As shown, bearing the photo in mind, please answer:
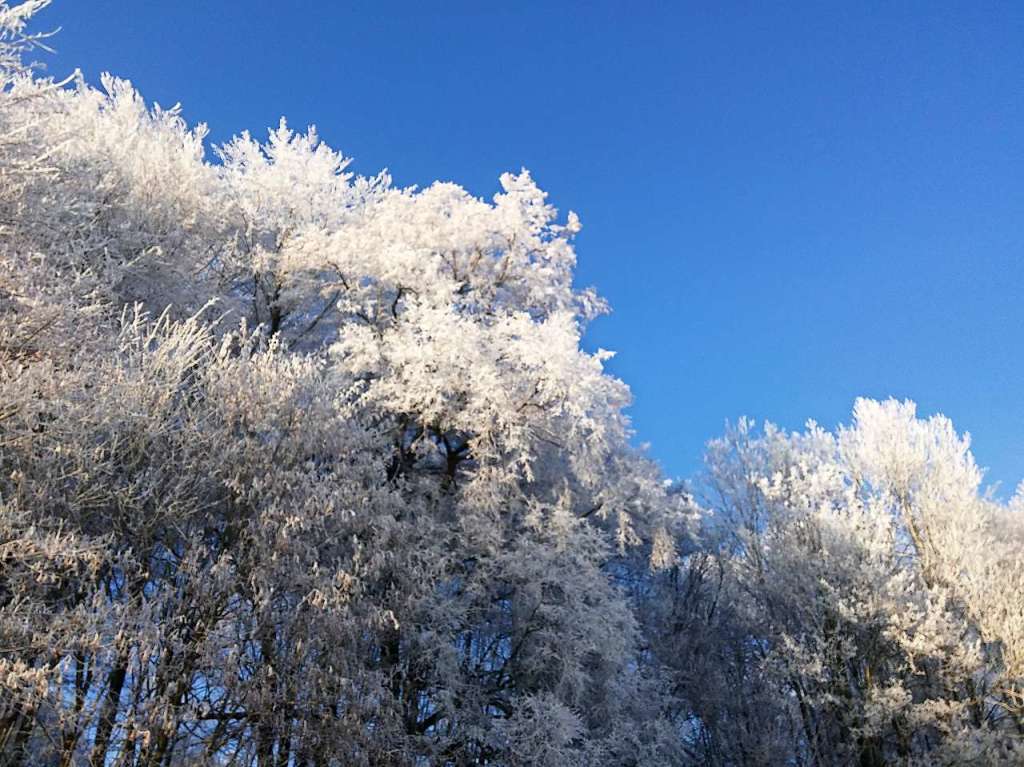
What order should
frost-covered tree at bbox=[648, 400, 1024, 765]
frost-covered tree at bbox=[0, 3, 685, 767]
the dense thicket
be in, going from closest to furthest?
frost-covered tree at bbox=[0, 3, 685, 767], the dense thicket, frost-covered tree at bbox=[648, 400, 1024, 765]

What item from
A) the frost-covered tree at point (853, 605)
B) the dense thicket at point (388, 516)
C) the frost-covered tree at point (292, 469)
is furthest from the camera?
the frost-covered tree at point (853, 605)

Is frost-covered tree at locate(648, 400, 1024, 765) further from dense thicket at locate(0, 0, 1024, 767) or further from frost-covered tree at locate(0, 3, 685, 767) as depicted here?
frost-covered tree at locate(0, 3, 685, 767)

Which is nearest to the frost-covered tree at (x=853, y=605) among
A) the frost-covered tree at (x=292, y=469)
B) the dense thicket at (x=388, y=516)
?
the dense thicket at (x=388, y=516)

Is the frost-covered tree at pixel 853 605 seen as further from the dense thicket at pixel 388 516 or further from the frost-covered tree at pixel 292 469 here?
the frost-covered tree at pixel 292 469

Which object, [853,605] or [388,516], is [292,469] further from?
[853,605]

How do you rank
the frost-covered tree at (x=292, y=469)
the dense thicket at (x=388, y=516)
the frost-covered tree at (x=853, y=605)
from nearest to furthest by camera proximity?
the frost-covered tree at (x=292, y=469) < the dense thicket at (x=388, y=516) < the frost-covered tree at (x=853, y=605)

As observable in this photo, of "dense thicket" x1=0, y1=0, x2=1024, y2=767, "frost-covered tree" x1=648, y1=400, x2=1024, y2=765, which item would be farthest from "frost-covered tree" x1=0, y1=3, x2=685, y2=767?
"frost-covered tree" x1=648, y1=400, x2=1024, y2=765

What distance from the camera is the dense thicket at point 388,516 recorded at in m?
9.20

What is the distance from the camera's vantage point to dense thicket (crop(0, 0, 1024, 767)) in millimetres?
9203

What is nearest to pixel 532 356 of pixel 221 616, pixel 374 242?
pixel 374 242

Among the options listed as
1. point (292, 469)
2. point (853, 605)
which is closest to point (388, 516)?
point (292, 469)

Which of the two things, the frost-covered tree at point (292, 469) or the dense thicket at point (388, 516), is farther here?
the dense thicket at point (388, 516)

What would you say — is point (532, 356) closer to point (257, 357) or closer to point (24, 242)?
point (257, 357)

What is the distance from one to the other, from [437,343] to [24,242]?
717cm
